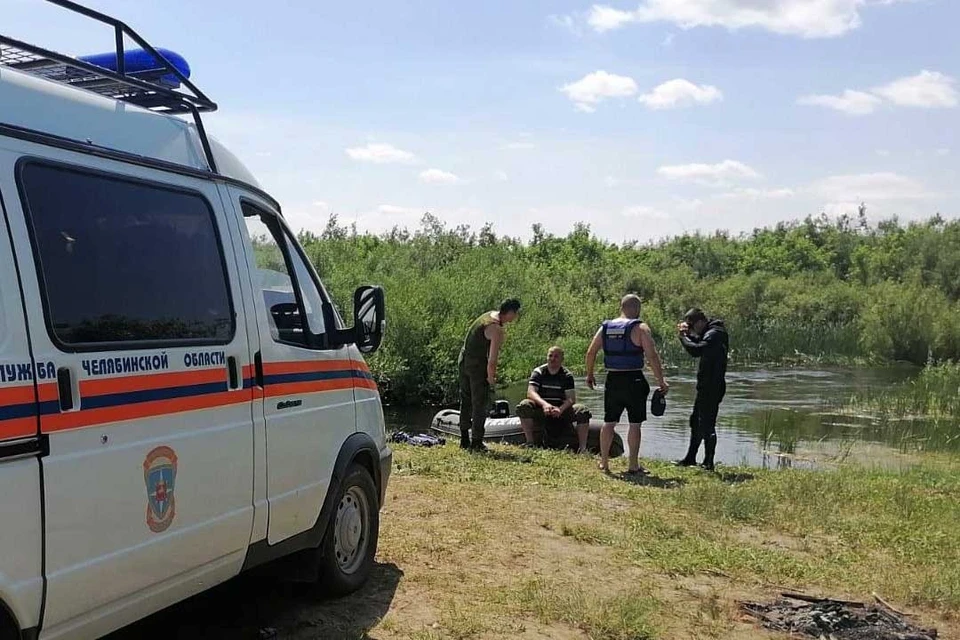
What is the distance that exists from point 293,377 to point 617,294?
46694 mm

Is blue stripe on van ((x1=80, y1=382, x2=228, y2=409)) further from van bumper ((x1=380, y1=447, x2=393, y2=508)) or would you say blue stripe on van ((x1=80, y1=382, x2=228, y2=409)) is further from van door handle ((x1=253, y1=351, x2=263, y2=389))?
van bumper ((x1=380, y1=447, x2=393, y2=508))

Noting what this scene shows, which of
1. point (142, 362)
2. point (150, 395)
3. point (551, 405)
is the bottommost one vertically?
point (551, 405)

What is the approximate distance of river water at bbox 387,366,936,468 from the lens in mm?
14992

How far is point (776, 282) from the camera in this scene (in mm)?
50312

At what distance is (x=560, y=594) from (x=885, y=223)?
278 ft

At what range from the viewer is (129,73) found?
4.71 m

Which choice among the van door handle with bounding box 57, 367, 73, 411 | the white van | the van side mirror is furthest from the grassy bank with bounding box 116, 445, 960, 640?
the van door handle with bounding box 57, 367, 73, 411

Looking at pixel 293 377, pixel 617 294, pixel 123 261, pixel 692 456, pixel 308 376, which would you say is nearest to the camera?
pixel 123 261

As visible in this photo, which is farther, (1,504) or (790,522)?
(790,522)

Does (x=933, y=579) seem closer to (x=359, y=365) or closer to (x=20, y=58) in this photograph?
(x=359, y=365)

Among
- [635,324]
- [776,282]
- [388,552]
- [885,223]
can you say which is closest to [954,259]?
[776,282]

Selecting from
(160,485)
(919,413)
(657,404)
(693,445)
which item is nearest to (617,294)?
(919,413)

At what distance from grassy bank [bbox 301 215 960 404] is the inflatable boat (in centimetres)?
976

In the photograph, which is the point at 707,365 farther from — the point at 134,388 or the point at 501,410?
the point at 134,388
